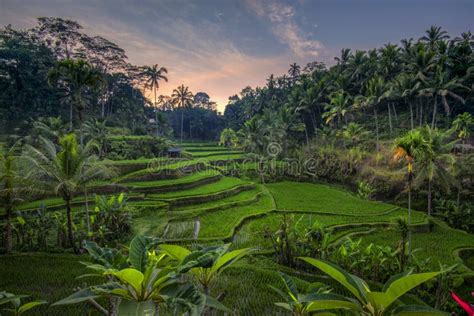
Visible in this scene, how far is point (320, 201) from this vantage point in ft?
61.0

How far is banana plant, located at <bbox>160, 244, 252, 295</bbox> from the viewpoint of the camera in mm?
2748

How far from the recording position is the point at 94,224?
10914mm

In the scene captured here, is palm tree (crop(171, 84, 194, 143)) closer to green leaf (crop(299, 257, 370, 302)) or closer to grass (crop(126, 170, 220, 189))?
grass (crop(126, 170, 220, 189))

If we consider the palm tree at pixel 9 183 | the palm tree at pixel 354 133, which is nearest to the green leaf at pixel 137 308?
the palm tree at pixel 9 183

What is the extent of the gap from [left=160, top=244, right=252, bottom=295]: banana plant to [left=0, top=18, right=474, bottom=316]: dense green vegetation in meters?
0.02

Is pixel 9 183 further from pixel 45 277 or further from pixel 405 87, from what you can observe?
pixel 405 87

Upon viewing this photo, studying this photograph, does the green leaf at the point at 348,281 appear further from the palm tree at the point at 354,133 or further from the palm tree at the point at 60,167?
the palm tree at the point at 354,133

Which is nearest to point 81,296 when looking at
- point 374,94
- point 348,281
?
point 348,281

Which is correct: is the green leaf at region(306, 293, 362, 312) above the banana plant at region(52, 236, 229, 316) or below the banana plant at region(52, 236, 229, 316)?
below

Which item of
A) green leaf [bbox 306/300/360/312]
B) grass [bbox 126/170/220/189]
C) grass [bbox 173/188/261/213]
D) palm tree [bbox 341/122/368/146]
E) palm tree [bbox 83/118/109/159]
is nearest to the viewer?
green leaf [bbox 306/300/360/312]

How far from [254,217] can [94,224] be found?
25.3ft

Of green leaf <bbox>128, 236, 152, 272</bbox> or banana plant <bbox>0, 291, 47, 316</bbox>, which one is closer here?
banana plant <bbox>0, 291, 47, 316</bbox>

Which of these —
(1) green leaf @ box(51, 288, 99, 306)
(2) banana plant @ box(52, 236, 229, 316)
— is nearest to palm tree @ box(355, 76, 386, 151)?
(2) banana plant @ box(52, 236, 229, 316)

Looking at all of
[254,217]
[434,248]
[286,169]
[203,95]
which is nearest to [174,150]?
[286,169]
